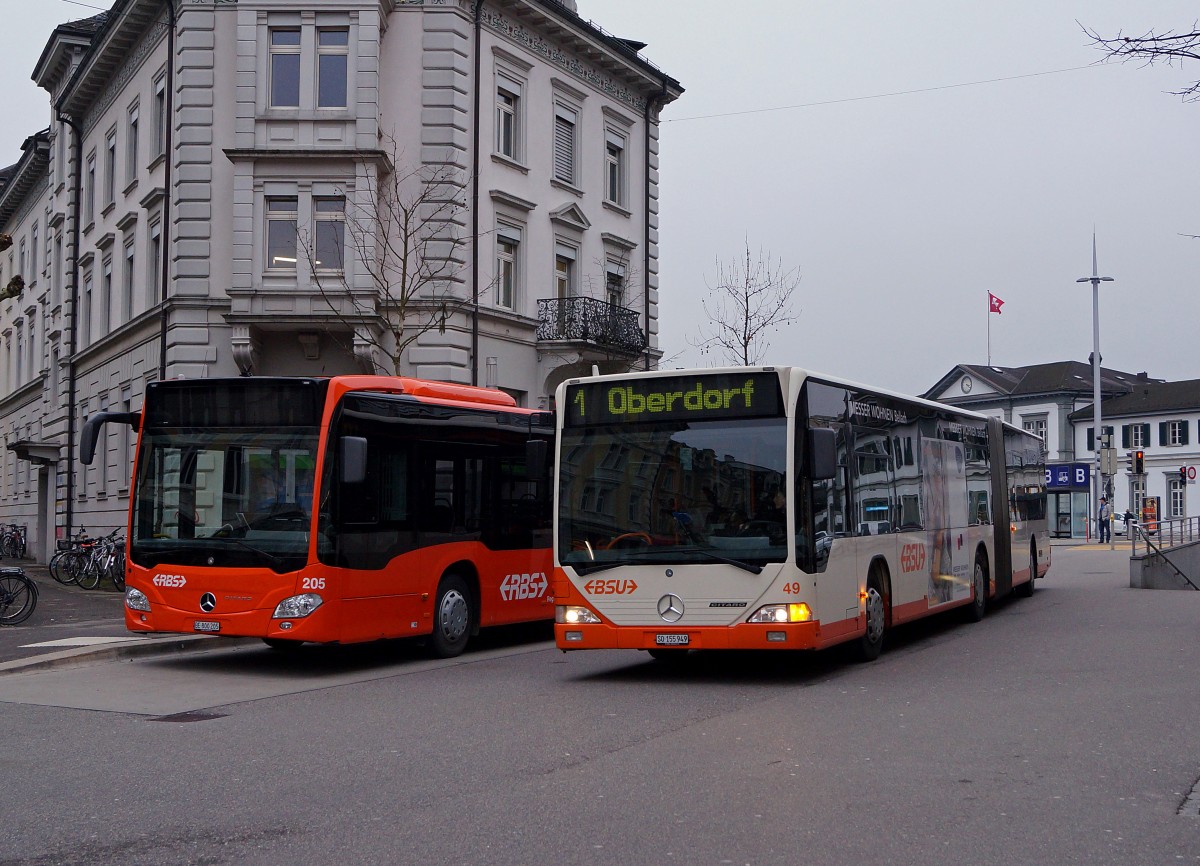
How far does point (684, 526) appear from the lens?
12297mm

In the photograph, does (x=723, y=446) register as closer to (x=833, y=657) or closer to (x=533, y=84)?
(x=833, y=657)

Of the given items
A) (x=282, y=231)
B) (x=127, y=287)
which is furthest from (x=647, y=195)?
(x=127, y=287)

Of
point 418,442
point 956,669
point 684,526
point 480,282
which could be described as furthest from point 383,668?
point 480,282

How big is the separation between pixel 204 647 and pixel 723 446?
7.25 m

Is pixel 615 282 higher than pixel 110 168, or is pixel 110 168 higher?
pixel 110 168

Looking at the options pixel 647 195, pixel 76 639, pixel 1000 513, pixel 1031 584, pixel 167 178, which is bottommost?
pixel 76 639

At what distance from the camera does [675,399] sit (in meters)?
12.6

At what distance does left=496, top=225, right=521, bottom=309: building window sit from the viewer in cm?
3089

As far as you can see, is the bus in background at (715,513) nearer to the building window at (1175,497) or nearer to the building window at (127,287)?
the building window at (127,287)

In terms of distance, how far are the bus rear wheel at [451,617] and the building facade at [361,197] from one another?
30.0ft

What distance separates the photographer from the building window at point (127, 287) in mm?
33906

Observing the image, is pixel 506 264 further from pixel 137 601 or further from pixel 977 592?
pixel 137 601

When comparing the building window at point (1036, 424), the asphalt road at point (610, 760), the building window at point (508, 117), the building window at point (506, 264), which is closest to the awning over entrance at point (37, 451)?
the building window at point (506, 264)

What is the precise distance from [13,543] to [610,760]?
42478mm
